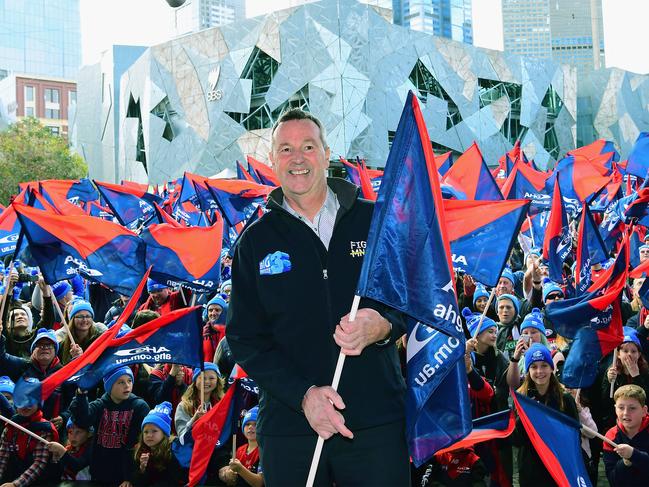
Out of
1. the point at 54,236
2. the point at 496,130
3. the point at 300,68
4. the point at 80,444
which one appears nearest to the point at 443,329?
the point at 80,444

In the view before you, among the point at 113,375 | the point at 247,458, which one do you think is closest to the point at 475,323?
the point at 247,458

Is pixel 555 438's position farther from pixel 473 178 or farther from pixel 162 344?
pixel 473 178

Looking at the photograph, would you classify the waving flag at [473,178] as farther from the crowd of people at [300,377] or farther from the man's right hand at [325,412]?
the man's right hand at [325,412]

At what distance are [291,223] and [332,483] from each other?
36.8 inches

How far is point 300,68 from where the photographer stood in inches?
1705

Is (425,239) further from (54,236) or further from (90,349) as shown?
(54,236)

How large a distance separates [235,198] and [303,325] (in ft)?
39.4

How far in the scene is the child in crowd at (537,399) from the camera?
6.00 metres

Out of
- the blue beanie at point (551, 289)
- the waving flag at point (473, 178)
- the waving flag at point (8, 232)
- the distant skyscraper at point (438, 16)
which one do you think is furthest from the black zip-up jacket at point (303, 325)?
the distant skyscraper at point (438, 16)

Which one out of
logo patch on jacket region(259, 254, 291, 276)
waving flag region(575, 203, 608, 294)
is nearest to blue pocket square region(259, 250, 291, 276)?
logo patch on jacket region(259, 254, 291, 276)

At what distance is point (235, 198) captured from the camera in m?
14.8

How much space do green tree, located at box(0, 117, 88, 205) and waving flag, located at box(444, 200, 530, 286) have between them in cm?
4581

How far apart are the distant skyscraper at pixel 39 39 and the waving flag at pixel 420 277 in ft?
514

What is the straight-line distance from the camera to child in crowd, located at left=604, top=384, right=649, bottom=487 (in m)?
5.63
